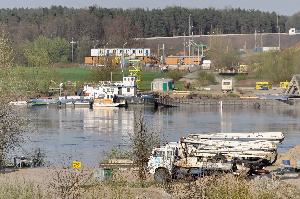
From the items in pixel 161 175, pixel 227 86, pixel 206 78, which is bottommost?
pixel 161 175

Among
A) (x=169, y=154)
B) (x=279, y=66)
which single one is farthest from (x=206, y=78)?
(x=169, y=154)

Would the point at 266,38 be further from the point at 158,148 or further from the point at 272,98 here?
the point at 158,148

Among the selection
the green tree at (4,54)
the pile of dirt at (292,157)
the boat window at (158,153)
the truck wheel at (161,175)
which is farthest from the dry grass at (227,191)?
the green tree at (4,54)

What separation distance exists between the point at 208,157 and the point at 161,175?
116 cm

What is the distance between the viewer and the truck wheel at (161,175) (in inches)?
656

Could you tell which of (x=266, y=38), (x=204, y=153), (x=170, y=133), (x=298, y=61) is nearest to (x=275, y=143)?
(x=204, y=153)

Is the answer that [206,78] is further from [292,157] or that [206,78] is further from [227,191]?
[227,191]

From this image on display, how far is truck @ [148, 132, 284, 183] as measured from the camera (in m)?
16.9

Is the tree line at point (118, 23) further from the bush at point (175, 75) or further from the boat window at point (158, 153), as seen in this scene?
the boat window at point (158, 153)

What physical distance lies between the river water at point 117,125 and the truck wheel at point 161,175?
522 centimetres

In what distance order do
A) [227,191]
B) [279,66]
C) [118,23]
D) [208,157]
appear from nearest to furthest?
[227,191] < [208,157] < [279,66] < [118,23]

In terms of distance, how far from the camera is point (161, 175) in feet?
55.3

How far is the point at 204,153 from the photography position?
57.1ft

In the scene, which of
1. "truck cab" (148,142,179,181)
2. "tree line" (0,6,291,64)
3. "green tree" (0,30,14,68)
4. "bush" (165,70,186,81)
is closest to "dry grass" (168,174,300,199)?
"truck cab" (148,142,179,181)
